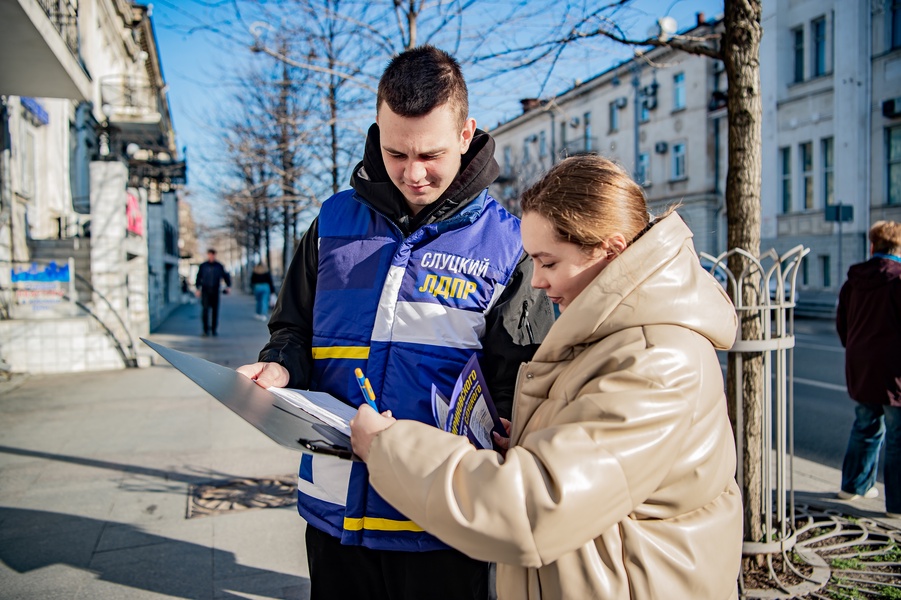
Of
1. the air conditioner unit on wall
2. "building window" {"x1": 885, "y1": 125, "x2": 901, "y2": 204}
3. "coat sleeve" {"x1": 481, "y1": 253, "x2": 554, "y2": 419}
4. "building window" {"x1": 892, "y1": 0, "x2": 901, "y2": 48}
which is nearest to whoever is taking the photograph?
"coat sleeve" {"x1": 481, "y1": 253, "x2": 554, "y2": 419}

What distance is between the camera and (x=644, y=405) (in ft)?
3.91

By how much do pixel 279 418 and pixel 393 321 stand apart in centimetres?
50

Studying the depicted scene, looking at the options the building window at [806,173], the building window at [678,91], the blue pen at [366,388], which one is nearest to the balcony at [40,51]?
the blue pen at [366,388]

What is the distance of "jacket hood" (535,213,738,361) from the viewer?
51.9 inches

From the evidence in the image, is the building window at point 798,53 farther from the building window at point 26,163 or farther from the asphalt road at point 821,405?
the building window at point 26,163

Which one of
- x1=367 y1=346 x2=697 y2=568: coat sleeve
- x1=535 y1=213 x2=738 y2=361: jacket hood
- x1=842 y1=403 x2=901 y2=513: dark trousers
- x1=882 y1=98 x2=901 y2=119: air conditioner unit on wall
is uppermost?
x1=882 y1=98 x2=901 y2=119: air conditioner unit on wall

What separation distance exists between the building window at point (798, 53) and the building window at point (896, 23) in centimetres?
370

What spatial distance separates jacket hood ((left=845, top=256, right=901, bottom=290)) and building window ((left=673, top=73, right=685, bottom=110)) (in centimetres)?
2977

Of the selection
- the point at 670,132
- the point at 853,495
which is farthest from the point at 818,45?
the point at 853,495

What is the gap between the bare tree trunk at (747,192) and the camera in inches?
134

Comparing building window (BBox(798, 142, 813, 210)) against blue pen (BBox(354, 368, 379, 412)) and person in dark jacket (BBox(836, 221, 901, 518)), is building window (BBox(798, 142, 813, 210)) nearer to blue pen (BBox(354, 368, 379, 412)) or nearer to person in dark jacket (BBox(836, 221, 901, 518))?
person in dark jacket (BBox(836, 221, 901, 518))

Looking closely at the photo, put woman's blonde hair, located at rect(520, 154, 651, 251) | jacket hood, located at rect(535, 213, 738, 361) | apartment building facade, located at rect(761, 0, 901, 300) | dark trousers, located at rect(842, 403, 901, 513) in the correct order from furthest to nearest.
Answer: apartment building facade, located at rect(761, 0, 901, 300) → dark trousers, located at rect(842, 403, 901, 513) → woman's blonde hair, located at rect(520, 154, 651, 251) → jacket hood, located at rect(535, 213, 738, 361)

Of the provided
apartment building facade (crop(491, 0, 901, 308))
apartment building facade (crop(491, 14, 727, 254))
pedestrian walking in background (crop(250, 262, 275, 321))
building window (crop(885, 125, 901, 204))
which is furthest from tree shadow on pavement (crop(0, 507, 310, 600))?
building window (crop(885, 125, 901, 204))

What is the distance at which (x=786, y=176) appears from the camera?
83.9 ft
